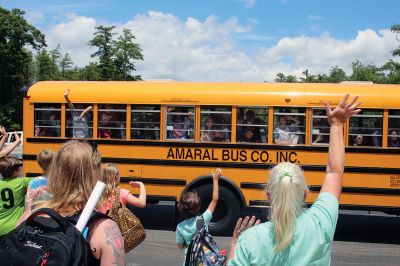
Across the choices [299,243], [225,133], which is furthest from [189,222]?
[225,133]

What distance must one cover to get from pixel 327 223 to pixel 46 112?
7.41 m

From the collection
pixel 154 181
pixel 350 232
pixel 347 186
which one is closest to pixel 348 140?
pixel 347 186

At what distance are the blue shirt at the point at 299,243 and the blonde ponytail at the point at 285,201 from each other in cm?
4

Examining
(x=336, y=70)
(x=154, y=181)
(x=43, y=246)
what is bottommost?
(x=154, y=181)

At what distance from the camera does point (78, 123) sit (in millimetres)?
8742

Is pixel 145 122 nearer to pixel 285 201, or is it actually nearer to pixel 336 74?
pixel 285 201

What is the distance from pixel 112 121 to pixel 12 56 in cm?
3505

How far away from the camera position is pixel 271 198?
2258 millimetres

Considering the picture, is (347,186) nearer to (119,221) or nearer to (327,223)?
(119,221)

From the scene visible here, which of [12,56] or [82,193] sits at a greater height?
[12,56]

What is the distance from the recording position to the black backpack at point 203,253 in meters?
3.65

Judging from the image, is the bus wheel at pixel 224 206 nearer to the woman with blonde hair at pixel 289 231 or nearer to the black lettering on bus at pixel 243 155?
the black lettering on bus at pixel 243 155

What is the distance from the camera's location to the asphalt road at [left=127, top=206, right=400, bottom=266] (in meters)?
7.18

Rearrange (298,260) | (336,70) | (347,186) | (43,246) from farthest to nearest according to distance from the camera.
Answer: (336,70), (347,186), (298,260), (43,246)
